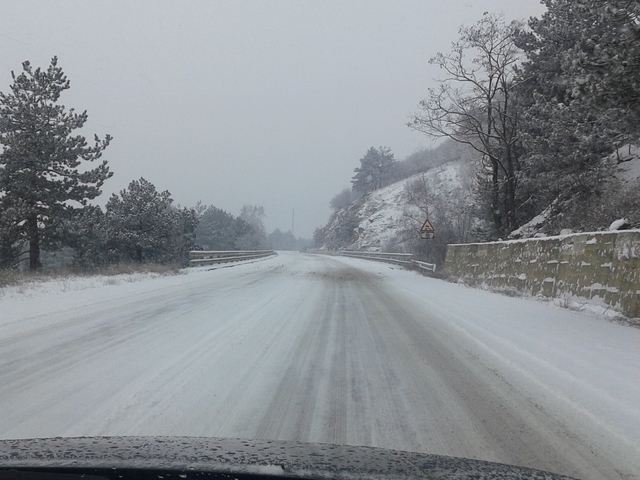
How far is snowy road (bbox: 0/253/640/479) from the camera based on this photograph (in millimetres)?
3531

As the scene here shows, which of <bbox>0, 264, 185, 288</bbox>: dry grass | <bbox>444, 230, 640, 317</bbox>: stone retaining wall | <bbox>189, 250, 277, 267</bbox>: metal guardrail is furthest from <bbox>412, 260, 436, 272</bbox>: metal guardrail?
<bbox>0, 264, 185, 288</bbox>: dry grass

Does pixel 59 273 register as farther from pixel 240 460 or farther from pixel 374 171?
pixel 374 171

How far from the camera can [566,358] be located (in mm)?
5973

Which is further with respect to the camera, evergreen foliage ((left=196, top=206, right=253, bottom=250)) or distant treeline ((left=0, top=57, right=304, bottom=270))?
evergreen foliage ((left=196, top=206, right=253, bottom=250))

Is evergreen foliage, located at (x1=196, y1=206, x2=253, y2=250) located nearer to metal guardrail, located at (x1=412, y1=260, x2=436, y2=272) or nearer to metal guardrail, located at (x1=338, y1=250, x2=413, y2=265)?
metal guardrail, located at (x1=338, y1=250, x2=413, y2=265)

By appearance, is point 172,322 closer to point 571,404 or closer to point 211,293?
point 211,293

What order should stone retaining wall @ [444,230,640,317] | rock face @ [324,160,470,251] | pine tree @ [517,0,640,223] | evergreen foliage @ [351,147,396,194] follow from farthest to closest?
evergreen foliage @ [351,147,396,194]
rock face @ [324,160,470,251]
pine tree @ [517,0,640,223]
stone retaining wall @ [444,230,640,317]

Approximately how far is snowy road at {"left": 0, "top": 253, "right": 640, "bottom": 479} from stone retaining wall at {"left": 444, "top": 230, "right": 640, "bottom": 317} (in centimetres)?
68

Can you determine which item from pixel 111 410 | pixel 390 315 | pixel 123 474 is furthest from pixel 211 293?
pixel 123 474

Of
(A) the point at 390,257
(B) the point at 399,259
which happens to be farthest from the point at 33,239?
(A) the point at 390,257

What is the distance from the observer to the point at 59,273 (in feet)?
61.0

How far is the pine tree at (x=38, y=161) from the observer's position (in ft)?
75.7

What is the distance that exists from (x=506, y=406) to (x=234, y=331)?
4.50 metres

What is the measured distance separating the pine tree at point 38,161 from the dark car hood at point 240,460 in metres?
24.4
